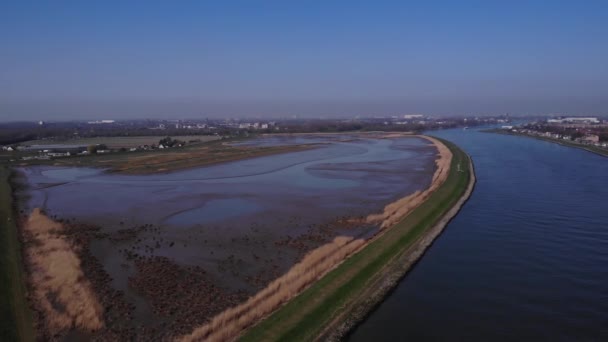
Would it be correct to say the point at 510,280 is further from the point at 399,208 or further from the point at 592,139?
the point at 592,139

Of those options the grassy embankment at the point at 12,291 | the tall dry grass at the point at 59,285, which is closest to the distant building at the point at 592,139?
the tall dry grass at the point at 59,285

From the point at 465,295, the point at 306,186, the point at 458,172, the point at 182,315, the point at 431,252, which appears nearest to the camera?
the point at 182,315

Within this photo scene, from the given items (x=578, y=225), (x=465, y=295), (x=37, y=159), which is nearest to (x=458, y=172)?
(x=578, y=225)

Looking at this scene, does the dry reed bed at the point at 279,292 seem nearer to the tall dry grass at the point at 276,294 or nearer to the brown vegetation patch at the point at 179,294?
the tall dry grass at the point at 276,294

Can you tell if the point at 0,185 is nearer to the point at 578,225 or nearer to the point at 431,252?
the point at 431,252

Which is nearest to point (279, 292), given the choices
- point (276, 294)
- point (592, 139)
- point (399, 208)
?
point (276, 294)
